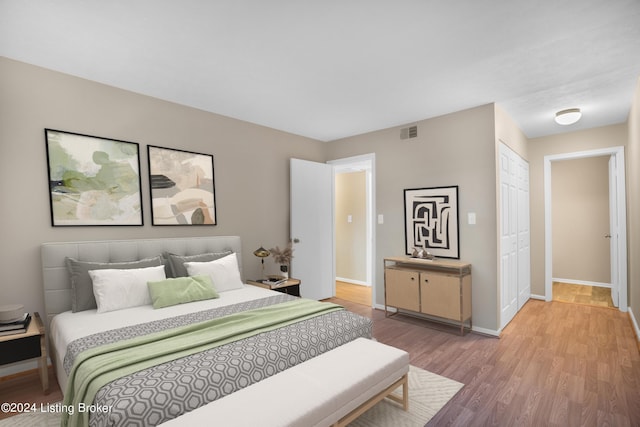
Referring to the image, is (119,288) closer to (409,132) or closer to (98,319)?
(98,319)

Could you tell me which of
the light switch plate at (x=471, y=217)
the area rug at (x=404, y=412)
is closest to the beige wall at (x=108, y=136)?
the area rug at (x=404, y=412)

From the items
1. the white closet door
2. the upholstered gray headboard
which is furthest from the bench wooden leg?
the upholstered gray headboard

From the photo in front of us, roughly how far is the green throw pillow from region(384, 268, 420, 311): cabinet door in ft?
7.15

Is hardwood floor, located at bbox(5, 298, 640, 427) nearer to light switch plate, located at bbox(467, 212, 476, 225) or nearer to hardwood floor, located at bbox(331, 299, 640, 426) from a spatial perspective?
hardwood floor, located at bbox(331, 299, 640, 426)

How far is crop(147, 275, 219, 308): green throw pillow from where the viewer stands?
2672mm

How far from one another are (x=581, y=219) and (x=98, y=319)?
23.9ft

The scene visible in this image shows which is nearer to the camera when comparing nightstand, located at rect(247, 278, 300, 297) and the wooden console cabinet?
the wooden console cabinet

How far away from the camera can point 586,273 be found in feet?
19.1

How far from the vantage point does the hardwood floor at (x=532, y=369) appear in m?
2.13

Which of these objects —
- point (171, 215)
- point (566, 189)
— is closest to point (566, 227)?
point (566, 189)

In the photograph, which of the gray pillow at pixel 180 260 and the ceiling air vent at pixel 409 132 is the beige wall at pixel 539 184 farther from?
the gray pillow at pixel 180 260

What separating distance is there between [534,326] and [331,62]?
3.72 m

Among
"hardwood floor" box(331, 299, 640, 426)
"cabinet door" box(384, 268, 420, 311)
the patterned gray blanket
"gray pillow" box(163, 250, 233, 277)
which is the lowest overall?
"hardwood floor" box(331, 299, 640, 426)

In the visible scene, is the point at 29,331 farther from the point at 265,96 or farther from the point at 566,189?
the point at 566,189
